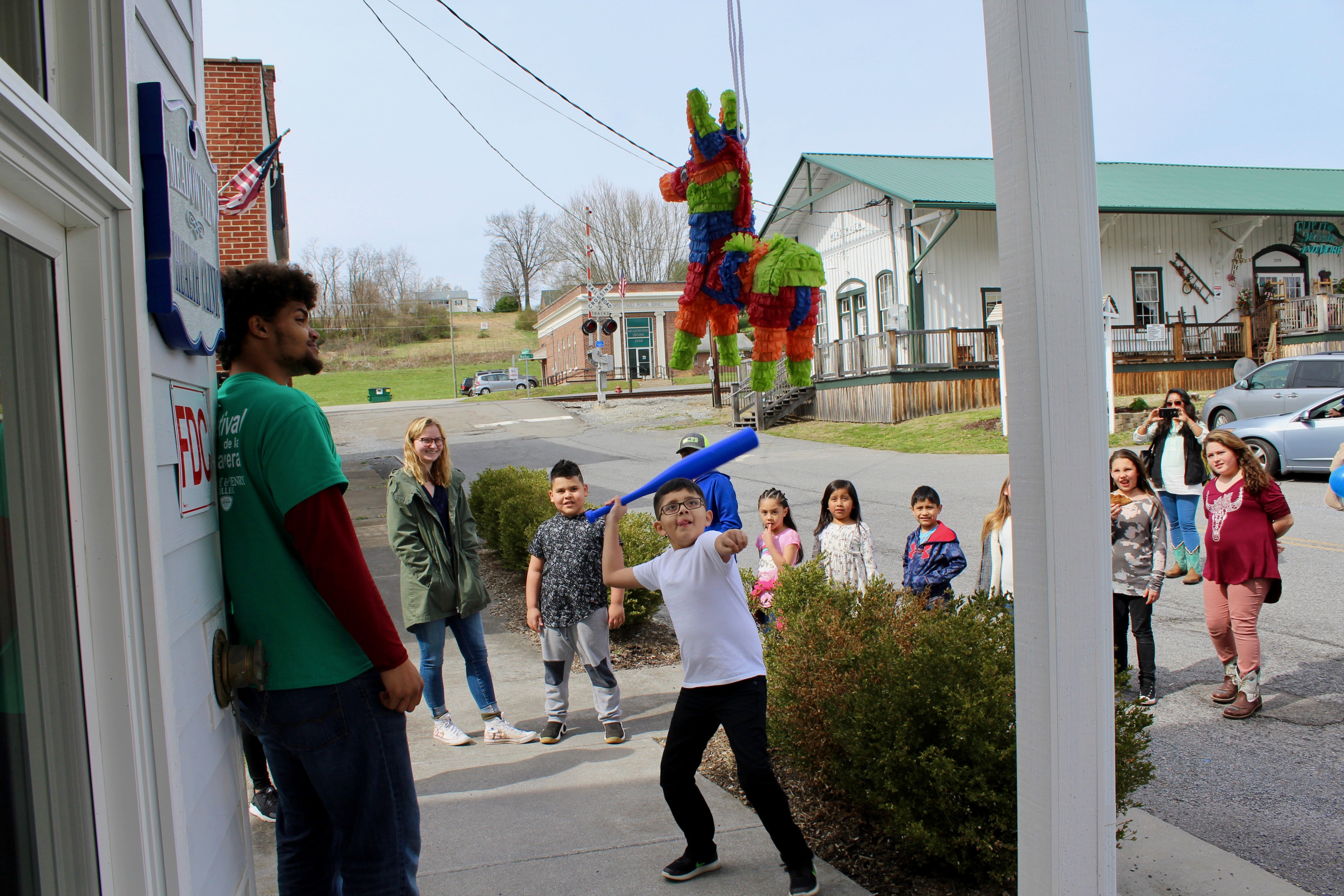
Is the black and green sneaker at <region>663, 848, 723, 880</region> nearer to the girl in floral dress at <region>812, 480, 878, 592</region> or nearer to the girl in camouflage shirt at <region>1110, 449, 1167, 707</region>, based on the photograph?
the girl in floral dress at <region>812, 480, 878, 592</region>

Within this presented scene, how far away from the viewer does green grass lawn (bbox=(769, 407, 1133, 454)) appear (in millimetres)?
15469

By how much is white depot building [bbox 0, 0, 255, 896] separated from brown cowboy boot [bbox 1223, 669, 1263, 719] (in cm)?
475

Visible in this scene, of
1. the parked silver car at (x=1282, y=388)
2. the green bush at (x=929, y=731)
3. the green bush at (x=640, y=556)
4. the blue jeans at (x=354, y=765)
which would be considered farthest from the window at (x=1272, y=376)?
the blue jeans at (x=354, y=765)

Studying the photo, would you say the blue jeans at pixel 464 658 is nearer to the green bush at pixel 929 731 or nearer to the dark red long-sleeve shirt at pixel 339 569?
the green bush at pixel 929 731

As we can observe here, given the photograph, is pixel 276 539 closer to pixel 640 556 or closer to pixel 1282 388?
pixel 640 556

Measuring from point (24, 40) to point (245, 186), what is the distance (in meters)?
9.71

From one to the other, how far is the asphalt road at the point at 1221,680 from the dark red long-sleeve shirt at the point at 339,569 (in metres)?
3.24

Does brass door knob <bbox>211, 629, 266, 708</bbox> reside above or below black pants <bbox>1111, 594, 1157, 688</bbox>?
above

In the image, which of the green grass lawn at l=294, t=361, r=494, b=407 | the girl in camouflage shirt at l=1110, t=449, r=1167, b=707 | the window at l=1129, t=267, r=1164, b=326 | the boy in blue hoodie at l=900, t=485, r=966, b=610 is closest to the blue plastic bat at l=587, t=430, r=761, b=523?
the boy in blue hoodie at l=900, t=485, r=966, b=610

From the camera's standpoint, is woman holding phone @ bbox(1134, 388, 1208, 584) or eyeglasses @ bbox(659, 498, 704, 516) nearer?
eyeglasses @ bbox(659, 498, 704, 516)

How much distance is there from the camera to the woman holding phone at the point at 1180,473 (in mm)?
7262

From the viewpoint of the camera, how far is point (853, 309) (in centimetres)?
2295

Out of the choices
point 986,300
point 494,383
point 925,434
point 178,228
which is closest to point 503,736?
point 178,228

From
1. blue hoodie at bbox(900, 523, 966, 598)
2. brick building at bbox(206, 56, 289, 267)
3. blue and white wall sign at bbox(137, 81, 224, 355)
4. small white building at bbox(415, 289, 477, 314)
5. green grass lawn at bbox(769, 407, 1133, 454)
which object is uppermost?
small white building at bbox(415, 289, 477, 314)
